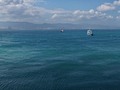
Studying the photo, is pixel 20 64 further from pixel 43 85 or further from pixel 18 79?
pixel 43 85

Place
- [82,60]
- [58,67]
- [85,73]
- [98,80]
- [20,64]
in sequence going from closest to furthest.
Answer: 1. [98,80]
2. [85,73]
3. [58,67]
4. [20,64]
5. [82,60]

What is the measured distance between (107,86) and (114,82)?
13.2 ft

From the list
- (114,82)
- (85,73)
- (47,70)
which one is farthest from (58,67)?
(114,82)

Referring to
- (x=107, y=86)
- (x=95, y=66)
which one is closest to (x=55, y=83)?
(x=107, y=86)

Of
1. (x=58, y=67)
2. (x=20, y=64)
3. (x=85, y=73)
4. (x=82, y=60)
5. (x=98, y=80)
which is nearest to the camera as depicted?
(x=98, y=80)

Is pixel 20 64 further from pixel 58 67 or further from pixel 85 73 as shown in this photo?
pixel 85 73

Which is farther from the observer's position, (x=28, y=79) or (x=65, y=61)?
(x=65, y=61)

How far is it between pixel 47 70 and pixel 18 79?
1341 centimetres

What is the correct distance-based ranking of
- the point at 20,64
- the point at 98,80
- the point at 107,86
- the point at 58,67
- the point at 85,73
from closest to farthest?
1. the point at 107,86
2. the point at 98,80
3. the point at 85,73
4. the point at 58,67
5. the point at 20,64

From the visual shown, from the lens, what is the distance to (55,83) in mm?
64000

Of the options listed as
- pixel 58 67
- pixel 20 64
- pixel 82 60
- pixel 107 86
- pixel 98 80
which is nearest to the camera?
pixel 107 86

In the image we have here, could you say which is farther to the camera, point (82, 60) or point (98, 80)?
point (82, 60)

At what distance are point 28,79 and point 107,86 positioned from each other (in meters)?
22.5

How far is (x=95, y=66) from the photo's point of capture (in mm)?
85625
